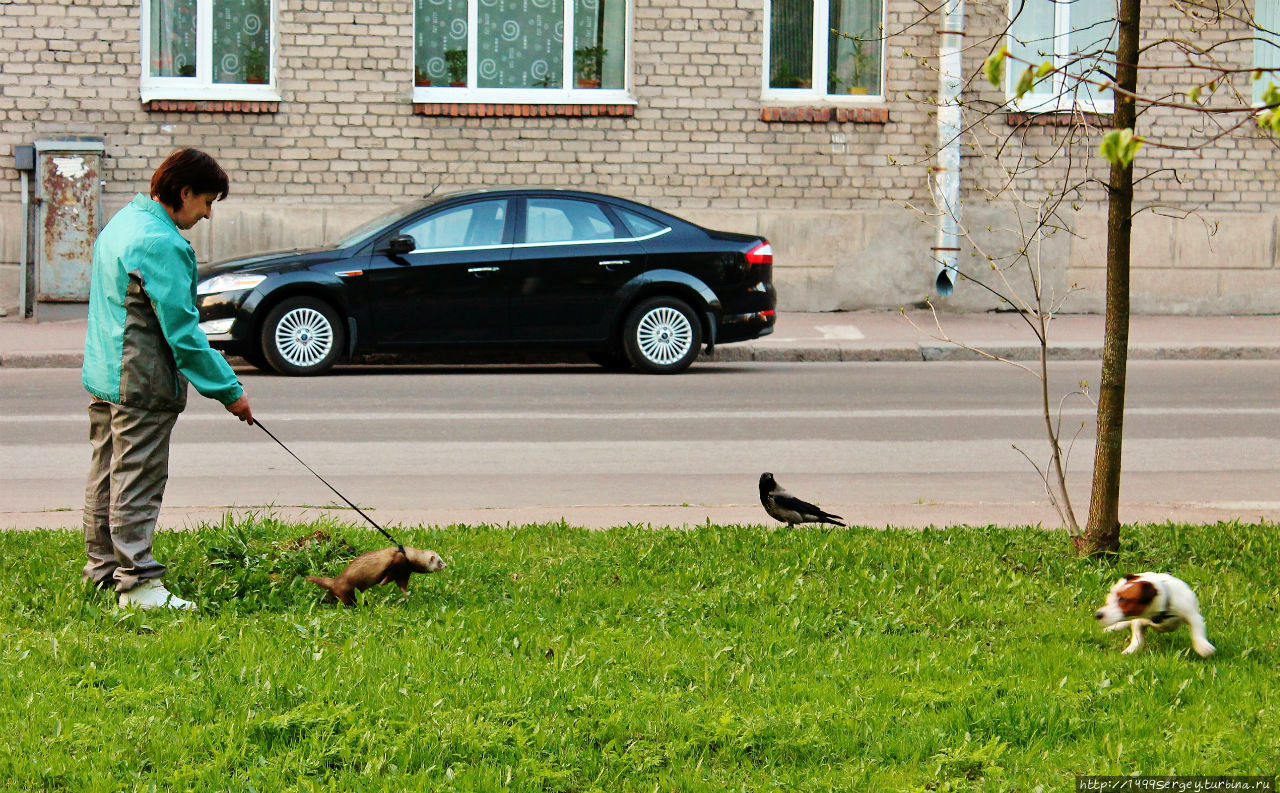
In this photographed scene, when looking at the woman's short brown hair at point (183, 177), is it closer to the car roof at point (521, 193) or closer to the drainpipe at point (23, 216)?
the car roof at point (521, 193)

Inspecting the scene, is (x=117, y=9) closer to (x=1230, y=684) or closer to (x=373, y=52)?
(x=373, y=52)

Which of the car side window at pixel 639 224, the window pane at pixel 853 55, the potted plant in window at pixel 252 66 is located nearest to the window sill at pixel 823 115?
the window pane at pixel 853 55

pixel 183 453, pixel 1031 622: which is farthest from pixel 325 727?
pixel 183 453

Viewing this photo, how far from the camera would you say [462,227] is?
46.9 feet

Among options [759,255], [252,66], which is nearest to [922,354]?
[759,255]

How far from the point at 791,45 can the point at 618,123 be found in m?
2.69

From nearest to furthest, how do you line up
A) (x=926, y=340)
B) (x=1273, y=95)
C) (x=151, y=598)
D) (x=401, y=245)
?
(x=1273, y=95) < (x=151, y=598) < (x=401, y=245) < (x=926, y=340)

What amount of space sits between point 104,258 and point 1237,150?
1807cm

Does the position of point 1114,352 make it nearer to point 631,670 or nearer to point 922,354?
point 631,670

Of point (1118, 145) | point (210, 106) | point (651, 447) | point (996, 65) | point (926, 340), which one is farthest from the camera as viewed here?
point (210, 106)

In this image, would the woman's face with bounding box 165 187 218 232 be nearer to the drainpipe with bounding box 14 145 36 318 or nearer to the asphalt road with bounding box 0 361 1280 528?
the asphalt road with bounding box 0 361 1280 528

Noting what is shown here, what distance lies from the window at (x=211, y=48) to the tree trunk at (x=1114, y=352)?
14.1m

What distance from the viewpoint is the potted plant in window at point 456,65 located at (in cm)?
1923

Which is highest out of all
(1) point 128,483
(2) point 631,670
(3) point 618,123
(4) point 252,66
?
(4) point 252,66
